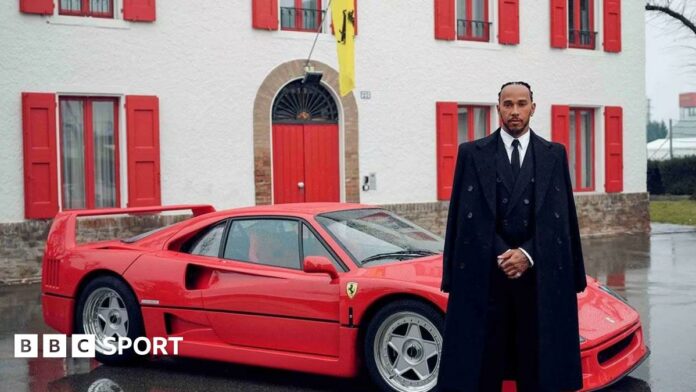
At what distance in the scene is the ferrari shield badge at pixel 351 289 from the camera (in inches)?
252

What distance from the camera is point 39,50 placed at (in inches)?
538

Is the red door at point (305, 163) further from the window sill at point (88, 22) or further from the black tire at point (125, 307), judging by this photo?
the black tire at point (125, 307)

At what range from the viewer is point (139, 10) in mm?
14344

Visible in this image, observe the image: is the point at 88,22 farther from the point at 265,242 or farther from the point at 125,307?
the point at 265,242

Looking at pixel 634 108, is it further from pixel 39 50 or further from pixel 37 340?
pixel 37 340

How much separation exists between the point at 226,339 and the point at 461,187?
296 cm

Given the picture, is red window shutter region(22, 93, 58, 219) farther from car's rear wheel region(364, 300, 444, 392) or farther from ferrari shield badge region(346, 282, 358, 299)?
car's rear wheel region(364, 300, 444, 392)

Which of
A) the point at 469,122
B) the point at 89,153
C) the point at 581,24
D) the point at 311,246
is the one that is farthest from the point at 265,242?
the point at 581,24

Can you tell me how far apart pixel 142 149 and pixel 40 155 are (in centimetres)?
152

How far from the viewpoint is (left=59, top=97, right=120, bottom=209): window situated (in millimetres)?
14117

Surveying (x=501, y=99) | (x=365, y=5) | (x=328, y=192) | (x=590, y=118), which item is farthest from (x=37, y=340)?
(x=590, y=118)


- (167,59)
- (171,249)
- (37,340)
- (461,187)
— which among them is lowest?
(37,340)

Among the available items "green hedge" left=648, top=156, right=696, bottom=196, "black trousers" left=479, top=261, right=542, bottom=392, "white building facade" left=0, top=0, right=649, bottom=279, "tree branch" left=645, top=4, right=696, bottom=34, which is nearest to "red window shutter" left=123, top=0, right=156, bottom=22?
"white building facade" left=0, top=0, right=649, bottom=279

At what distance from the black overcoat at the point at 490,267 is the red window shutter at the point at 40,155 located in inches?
395
